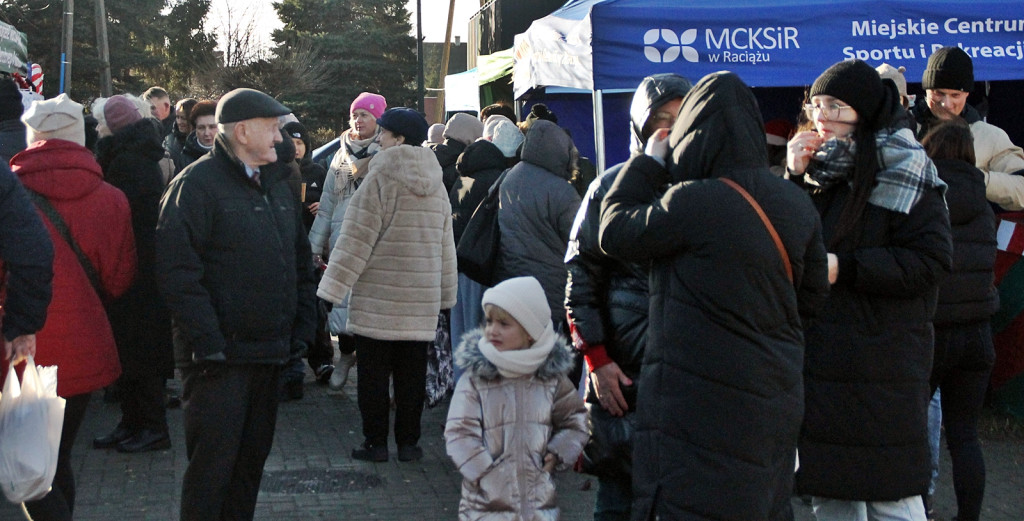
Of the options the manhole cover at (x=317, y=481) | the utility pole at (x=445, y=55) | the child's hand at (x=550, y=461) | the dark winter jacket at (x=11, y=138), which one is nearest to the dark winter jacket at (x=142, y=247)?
the dark winter jacket at (x=11, y=138)

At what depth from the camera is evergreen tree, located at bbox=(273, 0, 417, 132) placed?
4553cm

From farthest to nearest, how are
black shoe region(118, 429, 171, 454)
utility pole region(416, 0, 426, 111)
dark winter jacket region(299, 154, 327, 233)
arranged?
1. utility pole region(416, 0, 426, 111)
2. dark winter jacket region(299, 154, 327, 233)
3. black shoe region(118, 429, 171, 454)

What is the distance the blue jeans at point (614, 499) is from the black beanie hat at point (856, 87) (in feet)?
4.68

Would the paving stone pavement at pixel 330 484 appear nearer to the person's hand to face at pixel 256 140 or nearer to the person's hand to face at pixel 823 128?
the person's hand to face at pixel 256 140

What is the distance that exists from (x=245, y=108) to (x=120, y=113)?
8.17ft

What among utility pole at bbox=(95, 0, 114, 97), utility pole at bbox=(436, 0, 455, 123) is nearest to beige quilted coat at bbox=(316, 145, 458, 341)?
utility pole at bbox=(436, 0, 455, 123)

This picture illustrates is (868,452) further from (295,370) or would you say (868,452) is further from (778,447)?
(295,370)

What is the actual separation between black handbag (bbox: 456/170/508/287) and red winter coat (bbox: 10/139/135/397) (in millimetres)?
1935

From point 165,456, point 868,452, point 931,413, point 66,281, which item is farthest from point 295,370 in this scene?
point 868,452

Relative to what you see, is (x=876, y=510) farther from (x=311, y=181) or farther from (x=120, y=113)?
(x=311, y=181)

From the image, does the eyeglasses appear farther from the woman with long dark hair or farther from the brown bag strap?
the brown bag strap

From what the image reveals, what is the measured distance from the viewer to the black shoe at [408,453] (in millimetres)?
6508

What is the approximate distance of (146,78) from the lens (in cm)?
4594

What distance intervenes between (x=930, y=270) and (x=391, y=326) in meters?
3.23
